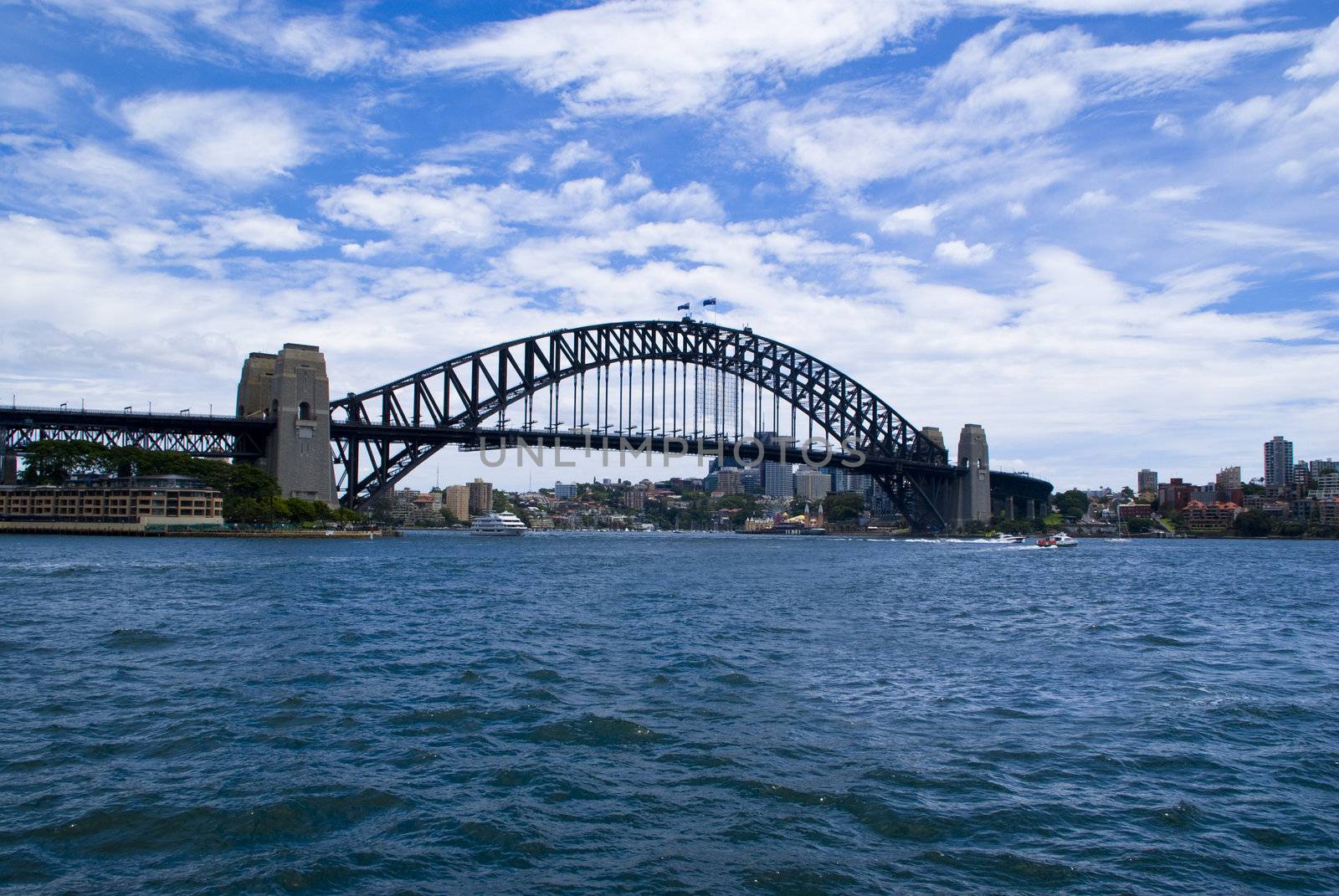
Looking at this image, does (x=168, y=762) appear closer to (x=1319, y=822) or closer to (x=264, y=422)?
(x=1319, y=822)

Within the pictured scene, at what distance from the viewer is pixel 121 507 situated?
235ft

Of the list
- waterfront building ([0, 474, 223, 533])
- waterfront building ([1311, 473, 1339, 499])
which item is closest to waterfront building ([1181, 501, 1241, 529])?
waterfront building ([1311, 473, 1339, 499])

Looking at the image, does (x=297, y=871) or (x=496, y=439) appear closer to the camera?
(x=297, y=871)

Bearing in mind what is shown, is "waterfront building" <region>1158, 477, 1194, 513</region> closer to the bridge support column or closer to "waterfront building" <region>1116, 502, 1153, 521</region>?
"waterfront building" <region>1116, 502, 1153, 521</region>

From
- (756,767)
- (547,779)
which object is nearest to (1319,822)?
(756,767)

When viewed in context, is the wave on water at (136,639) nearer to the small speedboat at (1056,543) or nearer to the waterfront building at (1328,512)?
the small speedboat at (1056,543)

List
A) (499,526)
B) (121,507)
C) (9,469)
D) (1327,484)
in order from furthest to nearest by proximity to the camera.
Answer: (1327,484), (499,526), (9,469), (121,507)

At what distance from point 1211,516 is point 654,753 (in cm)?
16393

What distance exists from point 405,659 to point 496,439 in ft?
220

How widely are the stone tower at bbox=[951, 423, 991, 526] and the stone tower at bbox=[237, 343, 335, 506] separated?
75.5m

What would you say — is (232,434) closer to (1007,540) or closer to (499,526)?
(499,526)

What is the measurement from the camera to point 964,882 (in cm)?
820

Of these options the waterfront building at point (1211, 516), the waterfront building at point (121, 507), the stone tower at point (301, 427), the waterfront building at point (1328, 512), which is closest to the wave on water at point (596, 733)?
the waterfront building at point (121, 507)

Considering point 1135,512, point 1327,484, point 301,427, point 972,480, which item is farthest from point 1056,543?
point 1327,484
